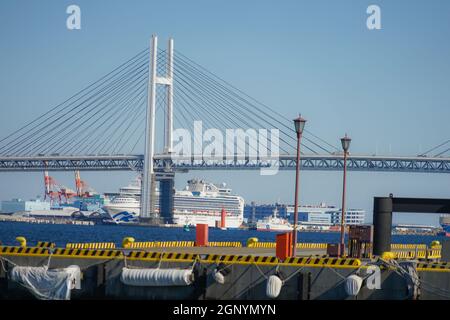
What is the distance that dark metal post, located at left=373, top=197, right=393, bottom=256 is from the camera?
2530cm

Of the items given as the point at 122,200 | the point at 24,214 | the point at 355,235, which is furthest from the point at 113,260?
the point at 24,214

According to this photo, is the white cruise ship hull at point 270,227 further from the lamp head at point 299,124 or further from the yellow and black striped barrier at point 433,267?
the yellow and black striped barrier at point 433,267

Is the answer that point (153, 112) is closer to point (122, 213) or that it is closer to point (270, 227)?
point (122, 213)

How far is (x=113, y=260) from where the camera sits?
2091 cm

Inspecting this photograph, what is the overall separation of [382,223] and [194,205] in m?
122

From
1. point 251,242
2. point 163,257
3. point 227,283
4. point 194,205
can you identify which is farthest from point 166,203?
point 227,283

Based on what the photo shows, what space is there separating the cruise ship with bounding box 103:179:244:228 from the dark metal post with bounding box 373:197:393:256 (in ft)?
365

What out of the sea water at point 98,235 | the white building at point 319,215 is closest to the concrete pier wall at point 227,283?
the sea water at point 98,235

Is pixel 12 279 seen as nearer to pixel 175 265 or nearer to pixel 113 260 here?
pixel 113 260

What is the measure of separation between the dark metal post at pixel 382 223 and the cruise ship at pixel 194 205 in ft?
365

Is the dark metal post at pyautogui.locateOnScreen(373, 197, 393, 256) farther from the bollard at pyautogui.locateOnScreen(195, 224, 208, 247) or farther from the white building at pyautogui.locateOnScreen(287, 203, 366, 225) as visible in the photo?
the white building at pyautogui.locateOnScreen(287, 203, 366, 225)

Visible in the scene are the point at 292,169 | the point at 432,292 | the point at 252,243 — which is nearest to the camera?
the point at 432,292

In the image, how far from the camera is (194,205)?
146500mm

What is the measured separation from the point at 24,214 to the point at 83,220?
30756mm
